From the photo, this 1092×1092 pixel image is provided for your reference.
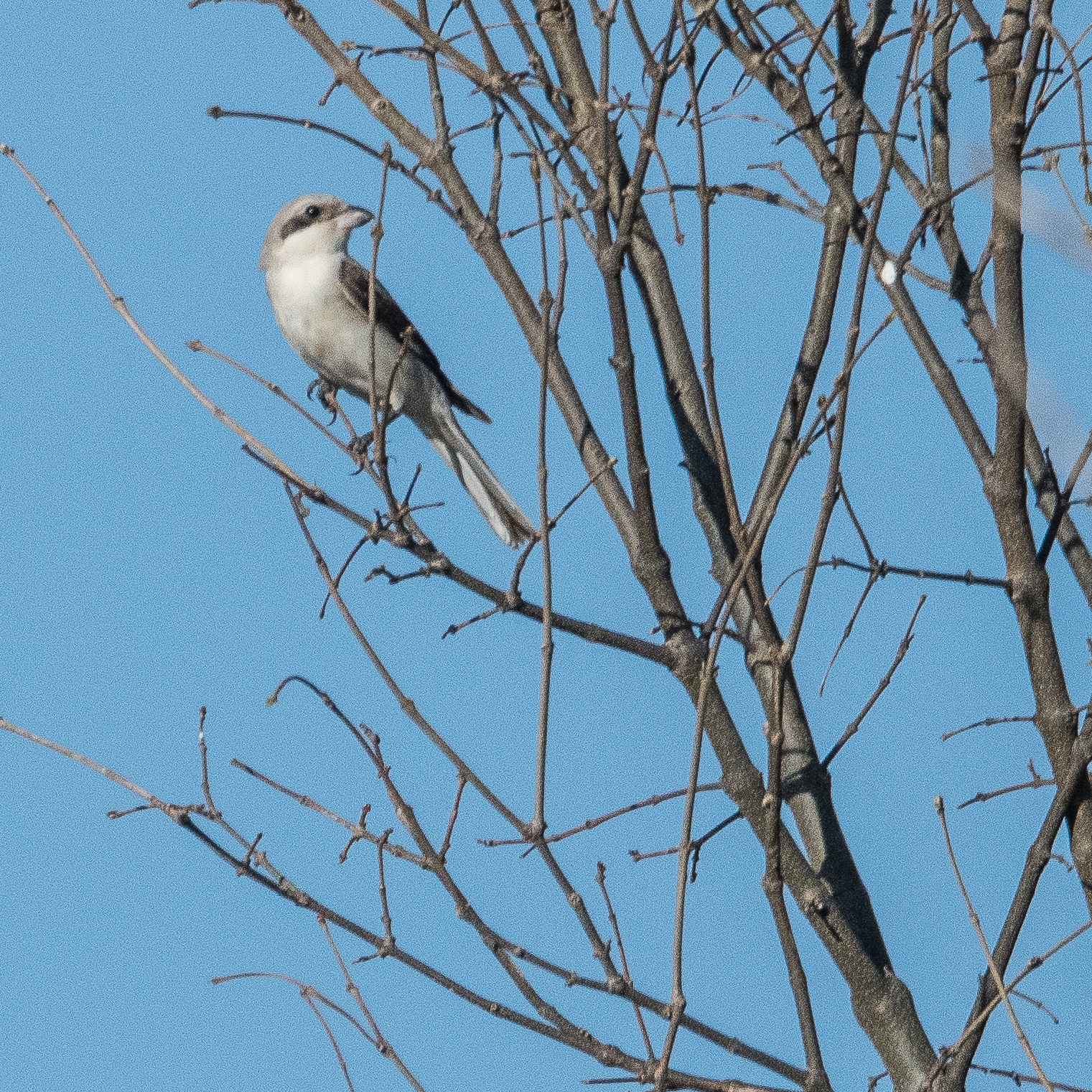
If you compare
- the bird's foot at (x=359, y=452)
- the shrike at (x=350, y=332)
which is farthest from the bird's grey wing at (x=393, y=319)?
the bird's foot at (x=359, y=452)

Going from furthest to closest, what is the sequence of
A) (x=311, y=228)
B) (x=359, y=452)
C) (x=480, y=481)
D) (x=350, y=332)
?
(x=311, y=228) → (x=350, y=332) → (x=480, y=481) → (x=359, y=452)

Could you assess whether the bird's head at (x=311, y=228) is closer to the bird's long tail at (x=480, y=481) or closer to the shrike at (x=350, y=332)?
the shrike at (x=350, y=332)

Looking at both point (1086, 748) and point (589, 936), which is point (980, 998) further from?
point (589, 936)

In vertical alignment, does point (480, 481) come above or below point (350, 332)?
below

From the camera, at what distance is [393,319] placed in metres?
6.81

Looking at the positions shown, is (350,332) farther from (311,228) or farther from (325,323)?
(311,228)

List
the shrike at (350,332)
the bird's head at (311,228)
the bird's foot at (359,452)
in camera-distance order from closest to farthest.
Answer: the bird's foot at (359,452), the shrike at (350,332), the bird's head at (311,228)

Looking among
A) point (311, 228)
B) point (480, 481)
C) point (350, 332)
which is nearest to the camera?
point (480, 481)

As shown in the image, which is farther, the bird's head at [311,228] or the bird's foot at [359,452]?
the bird's head at [311,228]

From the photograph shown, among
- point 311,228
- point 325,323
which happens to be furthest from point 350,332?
point 311,228

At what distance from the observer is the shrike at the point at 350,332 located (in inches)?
253

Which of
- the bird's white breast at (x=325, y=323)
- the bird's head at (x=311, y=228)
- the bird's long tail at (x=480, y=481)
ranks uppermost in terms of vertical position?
the bird's head at (x=311, y=228)

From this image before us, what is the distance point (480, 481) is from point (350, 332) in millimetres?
882

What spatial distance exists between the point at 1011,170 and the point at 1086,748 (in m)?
1.34
